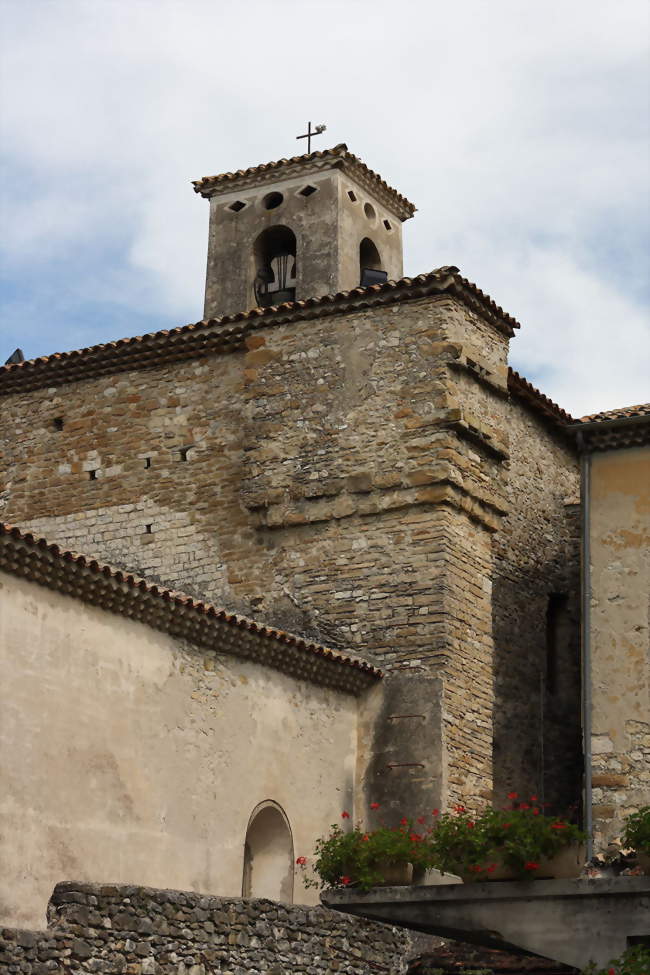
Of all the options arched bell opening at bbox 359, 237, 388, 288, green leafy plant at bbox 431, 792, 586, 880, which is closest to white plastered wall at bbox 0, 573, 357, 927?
green leafy plant at bbox 431, 792, 586, 880

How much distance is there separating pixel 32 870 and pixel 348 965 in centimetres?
339

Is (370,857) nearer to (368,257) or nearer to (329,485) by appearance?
(329,485)

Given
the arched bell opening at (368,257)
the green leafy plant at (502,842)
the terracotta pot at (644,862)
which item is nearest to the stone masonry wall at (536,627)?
the arched bell opening at (368,257)

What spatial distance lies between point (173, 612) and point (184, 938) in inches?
140

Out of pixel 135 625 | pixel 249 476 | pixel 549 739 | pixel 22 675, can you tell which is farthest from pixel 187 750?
pixel 549 739

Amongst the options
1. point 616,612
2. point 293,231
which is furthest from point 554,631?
point 293,231

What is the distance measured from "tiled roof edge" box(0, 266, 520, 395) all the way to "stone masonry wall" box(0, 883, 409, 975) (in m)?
7.66

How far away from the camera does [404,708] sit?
18.0 m

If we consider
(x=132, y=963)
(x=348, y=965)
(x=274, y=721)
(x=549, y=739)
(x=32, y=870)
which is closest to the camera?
(x=132, y=963)

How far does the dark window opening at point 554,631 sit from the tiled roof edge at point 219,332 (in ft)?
12.9

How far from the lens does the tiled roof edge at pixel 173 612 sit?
564 inches

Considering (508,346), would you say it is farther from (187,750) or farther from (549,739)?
(187,750)

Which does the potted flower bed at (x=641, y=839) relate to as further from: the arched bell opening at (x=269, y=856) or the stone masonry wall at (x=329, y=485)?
the stone masonry wall at (x=329, y=485)

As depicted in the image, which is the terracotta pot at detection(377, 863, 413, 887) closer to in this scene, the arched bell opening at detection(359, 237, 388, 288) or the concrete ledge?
the concrete ledge
